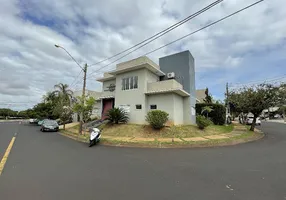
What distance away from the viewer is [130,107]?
17.2 metres

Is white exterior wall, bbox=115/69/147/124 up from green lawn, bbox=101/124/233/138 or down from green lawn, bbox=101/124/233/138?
Result: up

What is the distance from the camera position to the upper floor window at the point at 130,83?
17.2m

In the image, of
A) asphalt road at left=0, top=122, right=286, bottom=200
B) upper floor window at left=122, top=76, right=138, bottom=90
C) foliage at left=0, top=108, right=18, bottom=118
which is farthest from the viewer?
foliage at left=0, top=108, right=18, bottom=118

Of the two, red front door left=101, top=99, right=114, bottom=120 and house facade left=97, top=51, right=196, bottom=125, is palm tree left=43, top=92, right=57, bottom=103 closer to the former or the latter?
red front door left=101, top=99, right=114, bottom=120

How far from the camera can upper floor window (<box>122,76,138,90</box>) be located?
676 inches

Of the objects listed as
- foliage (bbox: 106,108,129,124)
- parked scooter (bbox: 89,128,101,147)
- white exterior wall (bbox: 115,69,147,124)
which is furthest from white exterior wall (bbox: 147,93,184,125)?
parked scooter (bbox: 89,128,101,147)

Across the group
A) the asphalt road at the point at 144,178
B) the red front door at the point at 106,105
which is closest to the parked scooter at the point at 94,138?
the asphalt road at the point at 144,178

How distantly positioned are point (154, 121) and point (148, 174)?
829 centimetres

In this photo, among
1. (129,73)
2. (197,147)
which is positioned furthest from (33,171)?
(129,73)

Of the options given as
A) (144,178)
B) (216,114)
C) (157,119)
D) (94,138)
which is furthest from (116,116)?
(216,114)

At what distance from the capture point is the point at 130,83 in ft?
57.7

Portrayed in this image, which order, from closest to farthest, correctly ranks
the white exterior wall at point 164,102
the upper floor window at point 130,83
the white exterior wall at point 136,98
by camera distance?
the white exterior wall at point 164,102
the white exterior wall at point 136,98
the upper floor window at point 130,83

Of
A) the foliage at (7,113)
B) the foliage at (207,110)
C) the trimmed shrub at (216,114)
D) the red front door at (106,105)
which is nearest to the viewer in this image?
the foliage at (207,110)

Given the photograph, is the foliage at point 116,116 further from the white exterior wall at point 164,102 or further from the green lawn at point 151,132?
the white exterior wall at point 164,102
